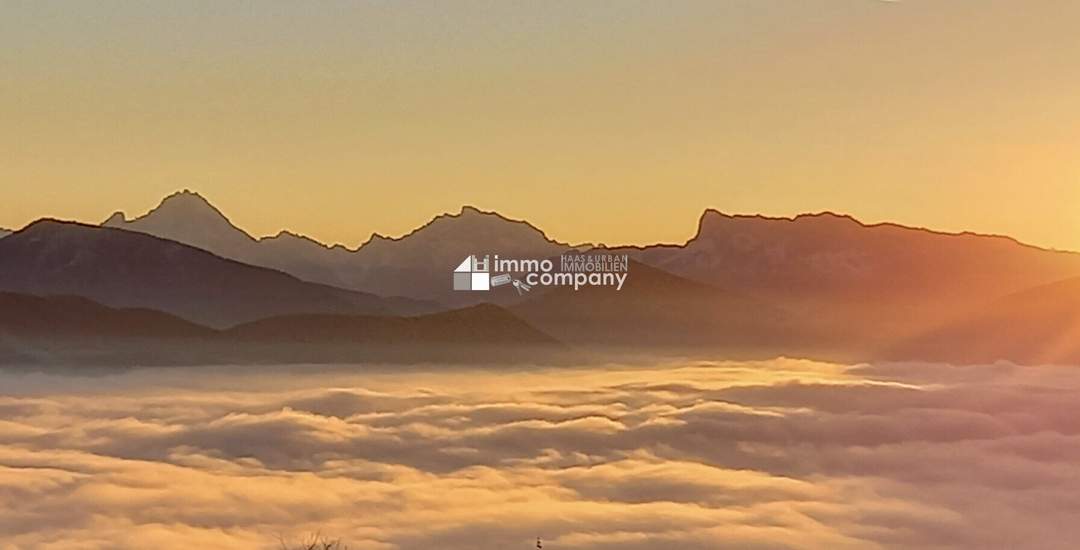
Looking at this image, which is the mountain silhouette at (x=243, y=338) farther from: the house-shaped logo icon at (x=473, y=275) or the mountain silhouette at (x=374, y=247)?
the mountain silhouette at (x=374, y=247)

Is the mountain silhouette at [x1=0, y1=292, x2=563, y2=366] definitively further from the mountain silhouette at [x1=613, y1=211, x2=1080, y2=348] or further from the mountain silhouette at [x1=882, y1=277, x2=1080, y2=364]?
the mountain silhouette at [x1=882, y1=277, x2=1080, y2=364]

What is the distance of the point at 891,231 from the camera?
17547mm

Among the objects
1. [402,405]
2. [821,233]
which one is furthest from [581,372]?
[821,233]

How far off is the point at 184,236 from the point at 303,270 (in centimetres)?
263

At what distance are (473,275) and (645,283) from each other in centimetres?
346

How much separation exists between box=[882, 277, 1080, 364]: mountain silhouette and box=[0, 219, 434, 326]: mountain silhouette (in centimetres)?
1109

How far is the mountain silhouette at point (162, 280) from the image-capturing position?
19.4 m

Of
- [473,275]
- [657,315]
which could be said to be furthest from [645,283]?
[473,275]

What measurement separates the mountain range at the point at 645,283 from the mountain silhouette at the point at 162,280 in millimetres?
43

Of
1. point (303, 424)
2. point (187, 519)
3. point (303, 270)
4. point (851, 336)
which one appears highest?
point (303, 270)

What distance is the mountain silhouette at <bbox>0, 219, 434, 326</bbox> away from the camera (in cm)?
1939

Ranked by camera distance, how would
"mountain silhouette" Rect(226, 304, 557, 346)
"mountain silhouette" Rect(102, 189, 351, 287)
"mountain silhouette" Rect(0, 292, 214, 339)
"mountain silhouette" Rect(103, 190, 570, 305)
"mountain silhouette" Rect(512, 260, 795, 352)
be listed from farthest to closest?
"mountain silhouette" Rect(0, 292, 214, 339) → "mountain silhouette" Rect(226, 304, 557, 346) → "mountain silhouette" Rect(102, 189, 351, 287) → "mountain silhouette" Rect(512, 260, 795, 352) → "mountain silhouette" Rect(103, 190, 570, 305)

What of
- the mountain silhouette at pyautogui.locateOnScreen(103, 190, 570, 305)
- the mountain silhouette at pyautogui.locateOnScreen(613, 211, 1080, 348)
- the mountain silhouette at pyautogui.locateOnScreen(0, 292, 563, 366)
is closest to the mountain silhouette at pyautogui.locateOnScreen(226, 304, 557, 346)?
the mountain silhouette at pyautogui.locateOnScreen(0, 292, 563, 366)

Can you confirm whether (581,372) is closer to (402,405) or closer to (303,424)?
(402,405)
